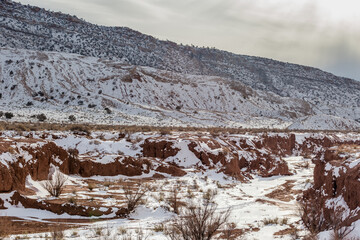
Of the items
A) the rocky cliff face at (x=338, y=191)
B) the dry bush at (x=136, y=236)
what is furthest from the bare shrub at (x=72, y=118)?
the dry bush at (x=136, y=236)

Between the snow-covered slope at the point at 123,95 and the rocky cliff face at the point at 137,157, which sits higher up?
the snow-covered slope at the point at 123,95

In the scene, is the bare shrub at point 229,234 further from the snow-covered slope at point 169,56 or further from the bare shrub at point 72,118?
the snow-covered slope at point 169,56

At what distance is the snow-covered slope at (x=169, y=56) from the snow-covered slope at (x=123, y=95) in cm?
1185

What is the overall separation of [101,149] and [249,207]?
13038 millimetres

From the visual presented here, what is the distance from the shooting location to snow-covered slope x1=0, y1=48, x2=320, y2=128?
5588 cm

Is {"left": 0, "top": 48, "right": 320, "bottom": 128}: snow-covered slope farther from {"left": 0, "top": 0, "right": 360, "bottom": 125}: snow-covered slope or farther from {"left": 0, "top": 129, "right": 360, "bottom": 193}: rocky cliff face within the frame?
{"left": 0, "top": 129, "right": 360, "bottom": 193}: rocky cliff face

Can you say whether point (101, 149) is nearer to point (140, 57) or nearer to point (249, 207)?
point (249, 207)

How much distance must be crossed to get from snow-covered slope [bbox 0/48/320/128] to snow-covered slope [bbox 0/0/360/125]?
11.9 m

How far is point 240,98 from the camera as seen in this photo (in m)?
80.4

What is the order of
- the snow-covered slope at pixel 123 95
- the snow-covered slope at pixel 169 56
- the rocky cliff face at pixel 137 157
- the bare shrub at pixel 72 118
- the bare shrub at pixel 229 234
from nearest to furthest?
the bare shrub at pixel 229 234 → the rocky cliff face at pixel 137 157 → the bare shrub at pixel 72 118 → the snow-covered slope at pixel 123 95 → the snow-covered slope at pixel 169 56

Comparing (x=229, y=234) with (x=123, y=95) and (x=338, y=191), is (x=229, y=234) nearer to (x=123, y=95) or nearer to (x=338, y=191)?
(x=338, y=191)

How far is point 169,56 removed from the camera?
111m

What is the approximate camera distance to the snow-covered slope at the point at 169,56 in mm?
88500

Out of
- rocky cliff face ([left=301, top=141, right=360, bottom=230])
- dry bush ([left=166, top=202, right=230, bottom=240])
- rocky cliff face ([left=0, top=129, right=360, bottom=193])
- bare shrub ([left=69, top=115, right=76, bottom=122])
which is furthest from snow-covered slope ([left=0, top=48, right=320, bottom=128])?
dry bush ([left=166, top=202, right=230, bottom=240])
